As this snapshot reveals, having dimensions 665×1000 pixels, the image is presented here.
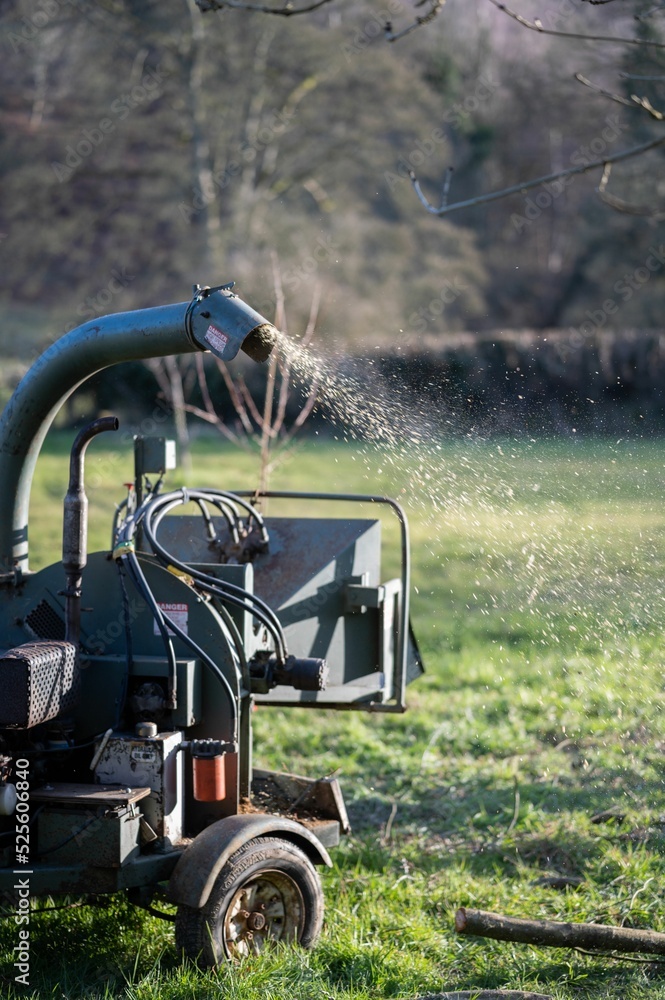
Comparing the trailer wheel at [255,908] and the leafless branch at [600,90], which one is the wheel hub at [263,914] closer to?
the trailer wheel at [255,908]

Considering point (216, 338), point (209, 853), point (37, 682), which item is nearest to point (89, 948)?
point (209, 853)

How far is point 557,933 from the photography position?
149 inches

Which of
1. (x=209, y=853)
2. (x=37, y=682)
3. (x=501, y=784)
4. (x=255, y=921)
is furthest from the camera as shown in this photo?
(x=501, y=784)

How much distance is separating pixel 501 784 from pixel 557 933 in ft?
6.40

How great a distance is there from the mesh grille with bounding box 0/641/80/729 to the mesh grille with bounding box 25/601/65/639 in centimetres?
30

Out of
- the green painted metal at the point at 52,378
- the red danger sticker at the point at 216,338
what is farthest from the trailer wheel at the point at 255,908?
the red danger sticker at the point at 216,338

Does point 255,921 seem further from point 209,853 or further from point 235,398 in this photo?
point 235,398

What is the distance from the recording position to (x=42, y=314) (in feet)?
112

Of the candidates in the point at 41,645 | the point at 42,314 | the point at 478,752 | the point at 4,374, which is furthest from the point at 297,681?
the point at 42,314

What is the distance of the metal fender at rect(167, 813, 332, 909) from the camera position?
346 cm

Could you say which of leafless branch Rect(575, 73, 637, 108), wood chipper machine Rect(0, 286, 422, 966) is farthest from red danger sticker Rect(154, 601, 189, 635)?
leafless branch Rect(575, 73, 637, 108)

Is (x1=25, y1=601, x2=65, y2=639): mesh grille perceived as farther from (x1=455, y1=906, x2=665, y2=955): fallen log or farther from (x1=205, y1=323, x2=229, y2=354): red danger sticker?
(x1=455, y1=906, x2=665, y2=955): fallen log

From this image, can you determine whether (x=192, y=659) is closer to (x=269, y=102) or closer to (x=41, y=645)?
(x=41, y=645)

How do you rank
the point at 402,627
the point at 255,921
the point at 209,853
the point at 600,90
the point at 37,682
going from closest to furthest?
1. the point at 37,682
2. the point at 209,853
3. the point at 255,921
4. the point at 402,627
5. the point at 600,90
